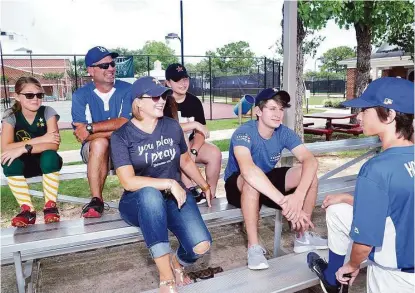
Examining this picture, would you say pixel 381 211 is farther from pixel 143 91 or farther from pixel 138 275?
pixel 138 275

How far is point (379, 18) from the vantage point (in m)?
7.79

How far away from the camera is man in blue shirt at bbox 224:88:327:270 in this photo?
2.42 m

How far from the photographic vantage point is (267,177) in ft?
8.76

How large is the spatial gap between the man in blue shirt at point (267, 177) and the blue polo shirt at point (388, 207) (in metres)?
0.87

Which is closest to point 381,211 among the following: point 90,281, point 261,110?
point 261,110

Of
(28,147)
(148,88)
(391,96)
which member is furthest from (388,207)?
(28,147)

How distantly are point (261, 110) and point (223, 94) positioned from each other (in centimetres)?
1739

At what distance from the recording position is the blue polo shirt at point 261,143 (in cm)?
263

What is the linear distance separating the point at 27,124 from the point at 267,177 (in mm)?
1938

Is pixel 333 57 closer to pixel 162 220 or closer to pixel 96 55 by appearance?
pixel 96 55

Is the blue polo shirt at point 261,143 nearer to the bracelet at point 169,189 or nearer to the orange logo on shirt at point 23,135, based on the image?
the bracelet at point 169,189

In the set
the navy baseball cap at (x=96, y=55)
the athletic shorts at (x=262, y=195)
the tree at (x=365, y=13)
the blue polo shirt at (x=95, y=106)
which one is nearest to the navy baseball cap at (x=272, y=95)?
the athletic shorts at (x=262, y=195)

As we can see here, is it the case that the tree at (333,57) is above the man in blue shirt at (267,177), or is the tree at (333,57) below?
above

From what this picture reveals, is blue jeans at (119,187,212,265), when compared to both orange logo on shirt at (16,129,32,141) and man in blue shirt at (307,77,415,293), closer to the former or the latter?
man in blue shirt at (307,77,415,293)
